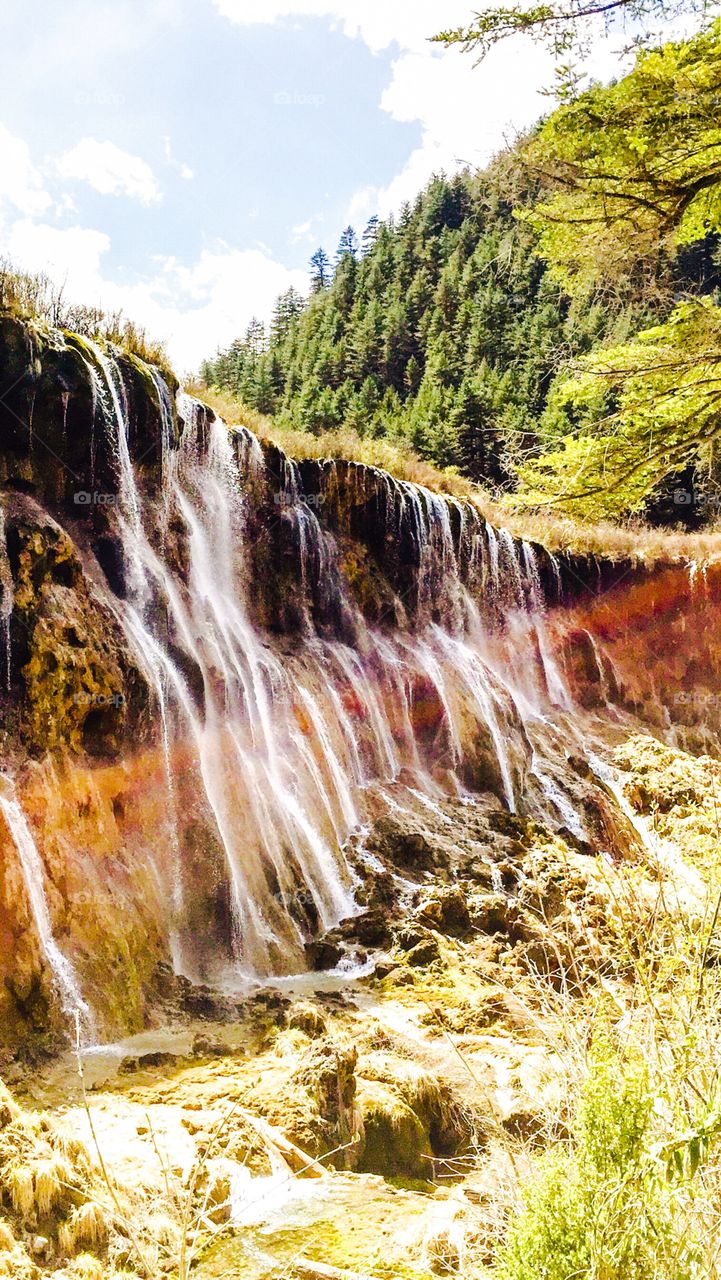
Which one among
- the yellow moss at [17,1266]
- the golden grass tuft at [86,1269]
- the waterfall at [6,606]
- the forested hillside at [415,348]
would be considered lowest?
the golden grass tuft at [86,1269]

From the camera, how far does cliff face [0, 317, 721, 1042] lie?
318 inches

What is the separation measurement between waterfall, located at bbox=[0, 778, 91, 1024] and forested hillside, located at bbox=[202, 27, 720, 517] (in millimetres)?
5483

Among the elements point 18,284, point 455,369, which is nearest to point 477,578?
point 18,284

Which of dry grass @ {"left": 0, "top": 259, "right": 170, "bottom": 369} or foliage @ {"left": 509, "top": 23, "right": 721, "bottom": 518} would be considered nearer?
foliage @ {"left": 509, "top": 23, "right": 721, "bottom": 518}

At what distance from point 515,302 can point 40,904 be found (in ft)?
155

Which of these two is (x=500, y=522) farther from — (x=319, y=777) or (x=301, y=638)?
(x=319, y=777)

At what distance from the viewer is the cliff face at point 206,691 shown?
8.08m

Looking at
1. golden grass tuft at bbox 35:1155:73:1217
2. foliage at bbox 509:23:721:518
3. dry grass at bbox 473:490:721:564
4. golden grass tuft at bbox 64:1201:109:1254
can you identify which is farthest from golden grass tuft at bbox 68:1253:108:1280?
dry grass at bbox 473:490:721:564

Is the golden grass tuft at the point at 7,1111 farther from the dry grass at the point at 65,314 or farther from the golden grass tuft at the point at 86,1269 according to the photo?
the dry grass at the point at 65,314

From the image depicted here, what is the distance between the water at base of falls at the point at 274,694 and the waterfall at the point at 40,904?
0.03 meters

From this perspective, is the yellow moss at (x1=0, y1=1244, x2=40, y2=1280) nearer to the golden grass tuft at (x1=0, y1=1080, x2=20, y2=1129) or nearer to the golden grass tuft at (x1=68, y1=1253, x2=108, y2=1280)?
the golden grass tuft at (x1=68, y1=1253, x2=108, y2=1280)

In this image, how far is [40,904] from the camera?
23.7ft

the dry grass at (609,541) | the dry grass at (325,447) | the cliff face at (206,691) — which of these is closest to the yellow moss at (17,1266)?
the cliff face at (206,691)

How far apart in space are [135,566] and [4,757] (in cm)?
390
